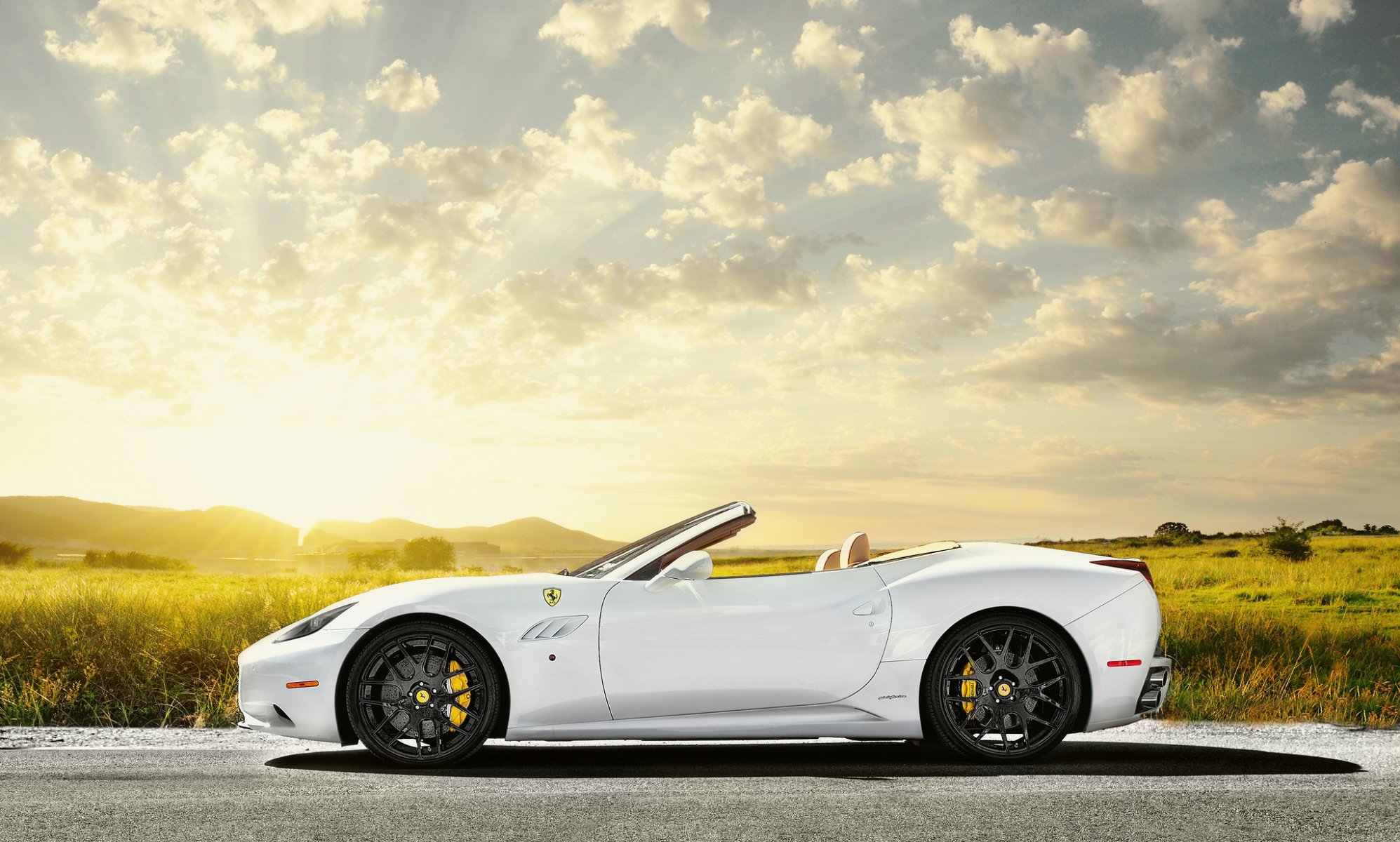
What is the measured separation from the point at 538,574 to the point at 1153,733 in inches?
170

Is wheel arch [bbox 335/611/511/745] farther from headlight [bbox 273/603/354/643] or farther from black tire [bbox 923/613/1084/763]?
black tire [bbox 923/613/1084/763]

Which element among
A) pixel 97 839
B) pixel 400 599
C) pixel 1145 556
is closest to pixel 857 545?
pixel 400 599

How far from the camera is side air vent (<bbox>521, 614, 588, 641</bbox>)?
587 centimetres

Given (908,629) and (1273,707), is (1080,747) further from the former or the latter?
(1273,707)

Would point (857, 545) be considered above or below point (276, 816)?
above

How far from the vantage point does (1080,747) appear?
6.83 m

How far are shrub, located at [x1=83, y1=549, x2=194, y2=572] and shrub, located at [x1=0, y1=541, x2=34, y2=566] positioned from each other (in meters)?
3.70

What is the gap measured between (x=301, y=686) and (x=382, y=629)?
20.0 inches

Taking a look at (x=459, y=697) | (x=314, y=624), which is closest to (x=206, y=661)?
(x=314, y=624)

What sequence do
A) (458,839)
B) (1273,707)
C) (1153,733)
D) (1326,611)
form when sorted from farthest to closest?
(1326,611)
(1273,707)
(1153,733)
(458,839)

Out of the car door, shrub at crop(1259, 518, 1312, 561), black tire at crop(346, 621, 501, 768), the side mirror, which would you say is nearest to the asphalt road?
black tire at crop(346, 621, 501, 768)

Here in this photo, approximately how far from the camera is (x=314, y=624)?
611 cm

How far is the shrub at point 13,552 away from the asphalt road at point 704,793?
254 ft

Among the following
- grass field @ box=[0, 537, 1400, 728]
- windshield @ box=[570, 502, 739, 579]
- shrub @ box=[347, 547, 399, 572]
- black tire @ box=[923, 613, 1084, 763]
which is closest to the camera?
black tire @ box=[923, 613, 1084, 763]
